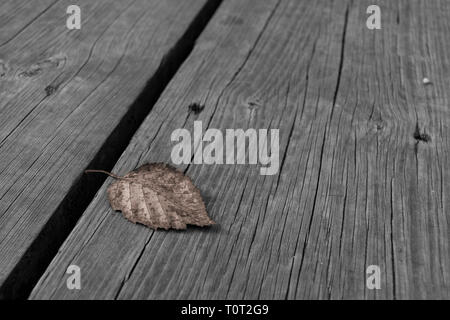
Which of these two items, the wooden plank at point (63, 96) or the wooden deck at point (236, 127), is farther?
the wooden plank at point (63, 96)

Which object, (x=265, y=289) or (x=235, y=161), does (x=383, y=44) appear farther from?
(x=265, y=289)

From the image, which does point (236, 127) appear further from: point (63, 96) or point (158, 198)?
point (63, 96)

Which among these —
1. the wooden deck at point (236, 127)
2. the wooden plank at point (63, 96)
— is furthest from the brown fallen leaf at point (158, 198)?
the wooden plank at point (63, 96)

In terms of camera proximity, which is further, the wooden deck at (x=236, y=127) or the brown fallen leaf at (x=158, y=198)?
the brown fallen leaf at (x=158, y=198)

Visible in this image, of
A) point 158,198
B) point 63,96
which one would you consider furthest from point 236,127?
point 63,96

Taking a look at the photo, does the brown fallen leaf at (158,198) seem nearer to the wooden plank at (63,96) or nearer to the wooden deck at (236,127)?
the wooden deck at (236,127)

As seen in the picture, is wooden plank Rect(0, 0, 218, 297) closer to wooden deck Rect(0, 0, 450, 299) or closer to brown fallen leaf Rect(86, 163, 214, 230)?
wooden deck Rect(0, 0, 450, 299)

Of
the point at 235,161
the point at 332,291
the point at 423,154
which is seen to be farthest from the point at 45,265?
the point at 423,154
